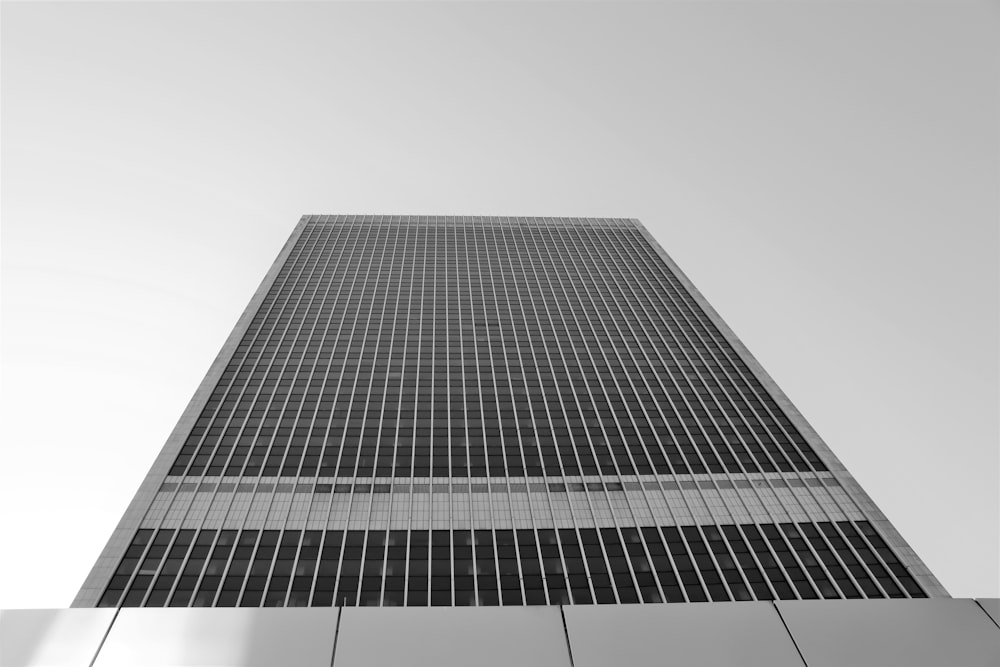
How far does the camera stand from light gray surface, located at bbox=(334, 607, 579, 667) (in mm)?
9594

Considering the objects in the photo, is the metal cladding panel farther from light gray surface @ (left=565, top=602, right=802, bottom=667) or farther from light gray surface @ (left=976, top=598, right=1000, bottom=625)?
light gray surface @ (left=976, top=598, right=1000, bottom=625)

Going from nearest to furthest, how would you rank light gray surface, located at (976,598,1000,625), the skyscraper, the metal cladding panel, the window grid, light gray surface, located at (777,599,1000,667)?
the metal cladding panel, light gray surface, located at (777,599,1000,667), light gray surface, located at (976,598,1000,625), the window grid, the skyscraper

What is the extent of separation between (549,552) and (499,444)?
14.8 m

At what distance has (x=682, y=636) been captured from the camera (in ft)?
32.8

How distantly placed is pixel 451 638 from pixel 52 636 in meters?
6.39

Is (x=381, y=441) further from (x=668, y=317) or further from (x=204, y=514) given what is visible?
(x=668, y=317)

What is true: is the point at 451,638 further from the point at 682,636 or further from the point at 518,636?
the point at 682,636

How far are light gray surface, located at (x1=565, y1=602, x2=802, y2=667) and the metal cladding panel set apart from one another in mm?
7708

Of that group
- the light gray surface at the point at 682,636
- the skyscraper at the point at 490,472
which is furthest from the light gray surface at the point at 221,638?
the skyscraper at the point at 490,472

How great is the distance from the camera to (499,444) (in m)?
59.1

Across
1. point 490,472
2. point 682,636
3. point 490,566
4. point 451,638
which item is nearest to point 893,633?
point 682,636

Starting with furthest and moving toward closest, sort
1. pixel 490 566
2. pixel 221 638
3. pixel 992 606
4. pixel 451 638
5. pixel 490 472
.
→ pixel 490 472 < pixel 490 566 < pixel 992 606 < pixel 451 638 < pixel 221 638

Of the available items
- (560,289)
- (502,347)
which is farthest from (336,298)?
(560,289)


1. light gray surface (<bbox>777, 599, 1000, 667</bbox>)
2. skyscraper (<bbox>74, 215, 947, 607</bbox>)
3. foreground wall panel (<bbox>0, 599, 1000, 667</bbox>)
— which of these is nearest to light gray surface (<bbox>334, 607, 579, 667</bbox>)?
foreground wall panel (<bbox>0, 599, 1000, 667</bbox>)
